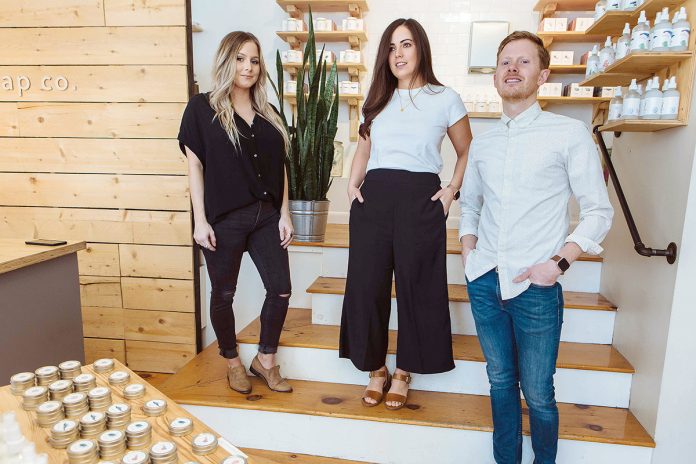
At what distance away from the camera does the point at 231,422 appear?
2082mm

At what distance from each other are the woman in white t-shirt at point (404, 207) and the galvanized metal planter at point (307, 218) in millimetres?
749

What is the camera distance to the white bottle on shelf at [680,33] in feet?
5.24

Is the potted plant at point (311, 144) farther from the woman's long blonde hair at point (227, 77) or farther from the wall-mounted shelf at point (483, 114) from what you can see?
the wall-mounted shelf at point (483, 114)

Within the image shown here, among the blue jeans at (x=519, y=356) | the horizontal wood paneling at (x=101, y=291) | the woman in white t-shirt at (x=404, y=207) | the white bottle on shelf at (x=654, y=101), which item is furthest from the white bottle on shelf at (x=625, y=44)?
the horizontal wood paneling at (x=101, y=291)

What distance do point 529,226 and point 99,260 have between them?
2.55 meters

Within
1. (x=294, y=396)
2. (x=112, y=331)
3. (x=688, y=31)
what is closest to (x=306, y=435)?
(x=294, y=396)

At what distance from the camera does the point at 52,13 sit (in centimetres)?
277

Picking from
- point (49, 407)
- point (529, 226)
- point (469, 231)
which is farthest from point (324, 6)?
point (49, 407)

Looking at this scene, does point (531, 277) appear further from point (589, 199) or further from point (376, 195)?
point (376, 195)

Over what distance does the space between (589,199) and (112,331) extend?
2.79 meters

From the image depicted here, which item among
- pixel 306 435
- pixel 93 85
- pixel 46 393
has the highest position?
pixel 93 85

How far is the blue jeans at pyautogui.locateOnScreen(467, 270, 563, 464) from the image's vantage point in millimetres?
1519

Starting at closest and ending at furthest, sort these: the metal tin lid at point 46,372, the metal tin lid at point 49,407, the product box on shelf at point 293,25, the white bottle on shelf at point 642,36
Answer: the metal tin lid at point 49,407
the metal tin lid at point 46,372
the white bottle on shelf at point 642,36
the product box on shelf at point 293,25

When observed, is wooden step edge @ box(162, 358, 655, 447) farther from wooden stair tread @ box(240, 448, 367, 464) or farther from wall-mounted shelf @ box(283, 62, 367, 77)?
wall-mounted shelf @ box(283, 62, 367, 77)
